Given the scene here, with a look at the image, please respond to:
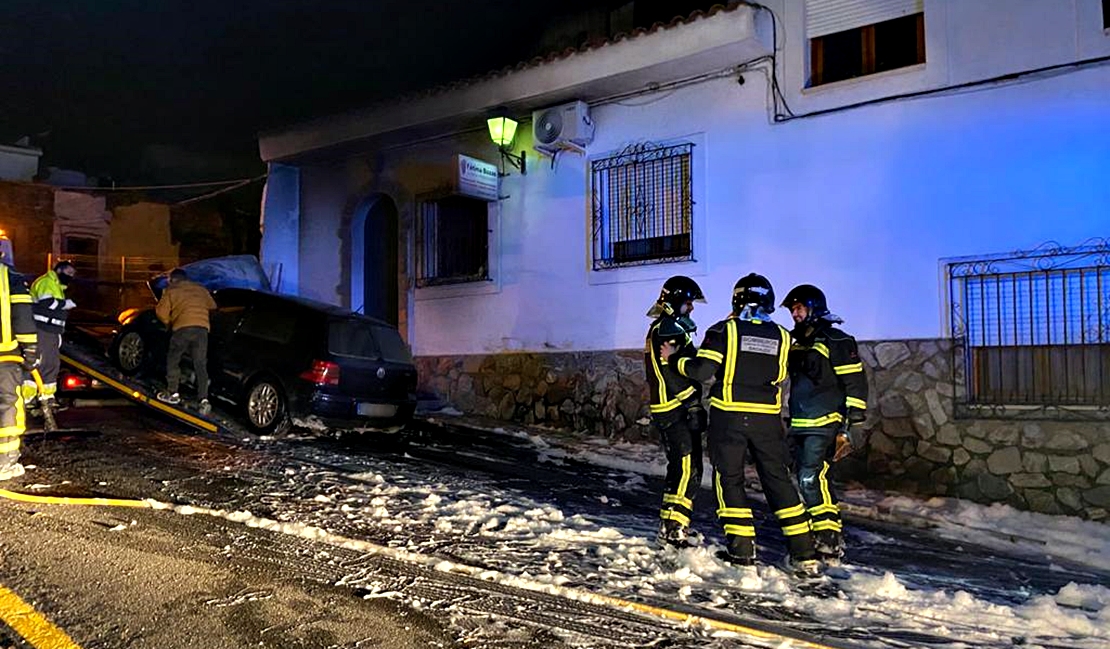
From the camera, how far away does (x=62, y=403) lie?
920cm

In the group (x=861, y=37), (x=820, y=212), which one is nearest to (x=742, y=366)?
(x=820, y=212)

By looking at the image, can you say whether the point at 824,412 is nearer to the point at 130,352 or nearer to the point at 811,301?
the point at 811,301

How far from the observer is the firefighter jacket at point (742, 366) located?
4.76 m

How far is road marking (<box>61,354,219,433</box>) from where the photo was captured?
326 inches

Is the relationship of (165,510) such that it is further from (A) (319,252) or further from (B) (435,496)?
(A) (319,252)

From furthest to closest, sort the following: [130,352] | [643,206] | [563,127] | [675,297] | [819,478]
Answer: [563,127]
[643,206]
[130,352]
[675,297]
[819,478]

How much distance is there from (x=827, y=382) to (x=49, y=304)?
7217 mm

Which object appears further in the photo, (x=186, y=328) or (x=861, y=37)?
(x=861, y=37)

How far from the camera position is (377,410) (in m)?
8.46

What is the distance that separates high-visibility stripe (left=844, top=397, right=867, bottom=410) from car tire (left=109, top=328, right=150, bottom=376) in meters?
7.89

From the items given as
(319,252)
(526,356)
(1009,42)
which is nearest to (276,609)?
(526,356)

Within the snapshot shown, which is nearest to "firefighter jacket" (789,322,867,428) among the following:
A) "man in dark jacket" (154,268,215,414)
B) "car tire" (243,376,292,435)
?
"car tire" (243,376,292,435)

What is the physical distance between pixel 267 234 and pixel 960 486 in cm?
1133

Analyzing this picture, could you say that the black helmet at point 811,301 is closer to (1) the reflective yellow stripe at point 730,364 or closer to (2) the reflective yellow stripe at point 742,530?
(1) the reflective yellow stripe at point 730,364
